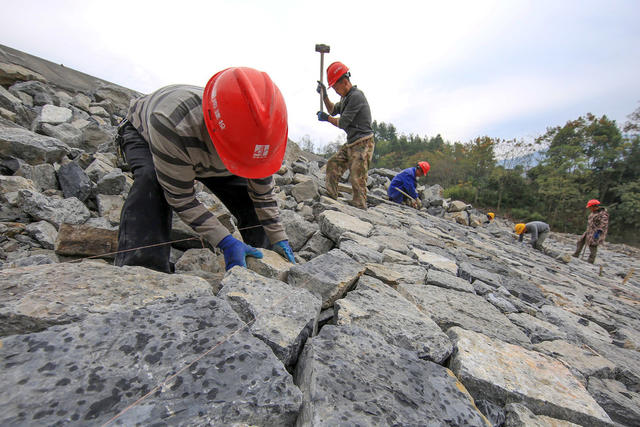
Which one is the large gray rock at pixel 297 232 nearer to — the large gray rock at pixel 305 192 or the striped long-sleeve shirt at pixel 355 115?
A: the large gray rock at pixel 305 192

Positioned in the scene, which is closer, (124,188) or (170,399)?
(170,399)

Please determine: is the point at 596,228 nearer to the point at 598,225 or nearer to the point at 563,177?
the point at 598,225

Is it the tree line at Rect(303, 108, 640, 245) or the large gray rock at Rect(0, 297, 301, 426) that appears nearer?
the large gray rock at Rect(0, 297, 301, 426)

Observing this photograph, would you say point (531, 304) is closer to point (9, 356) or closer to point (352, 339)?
point (352, 339)

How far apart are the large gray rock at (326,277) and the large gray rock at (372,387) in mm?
342

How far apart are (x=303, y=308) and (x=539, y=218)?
26.8 m

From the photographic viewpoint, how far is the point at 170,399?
0.68 meters

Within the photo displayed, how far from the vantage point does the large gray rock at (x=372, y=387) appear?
0.76m

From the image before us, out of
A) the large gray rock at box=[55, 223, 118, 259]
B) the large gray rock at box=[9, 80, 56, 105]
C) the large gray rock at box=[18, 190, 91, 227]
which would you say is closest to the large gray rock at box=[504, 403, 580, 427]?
the large gray rock at box=[55, 223, 118, 259]

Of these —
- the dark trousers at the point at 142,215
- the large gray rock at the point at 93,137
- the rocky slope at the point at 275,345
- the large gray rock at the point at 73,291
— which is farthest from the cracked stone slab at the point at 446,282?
the large gray rock at the point at 93,137

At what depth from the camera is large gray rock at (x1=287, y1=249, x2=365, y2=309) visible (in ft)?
4.76

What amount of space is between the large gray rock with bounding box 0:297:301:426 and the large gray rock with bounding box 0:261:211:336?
0.09 metres

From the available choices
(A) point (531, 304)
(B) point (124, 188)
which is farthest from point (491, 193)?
(B) point (124, 188)

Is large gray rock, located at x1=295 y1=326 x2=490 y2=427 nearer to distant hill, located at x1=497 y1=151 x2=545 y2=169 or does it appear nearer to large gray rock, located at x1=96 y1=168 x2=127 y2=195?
large gray rock, located at x1=96 y1=168 x2=127 y2=195
